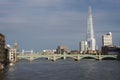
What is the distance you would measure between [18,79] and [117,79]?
96.1 ft

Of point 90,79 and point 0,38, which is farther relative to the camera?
point 0,38

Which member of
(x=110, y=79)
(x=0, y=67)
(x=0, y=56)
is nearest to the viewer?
(x=110, y=79)

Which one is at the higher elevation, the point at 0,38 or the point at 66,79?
the point at 0,38

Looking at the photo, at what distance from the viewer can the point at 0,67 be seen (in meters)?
133

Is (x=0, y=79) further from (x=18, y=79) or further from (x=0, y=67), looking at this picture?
(x=0, y=67)

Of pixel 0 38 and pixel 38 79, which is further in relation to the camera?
pixel 0 38

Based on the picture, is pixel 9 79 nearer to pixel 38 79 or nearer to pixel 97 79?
pixel 38 79

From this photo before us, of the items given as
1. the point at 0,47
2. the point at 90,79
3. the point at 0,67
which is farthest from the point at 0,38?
the point at 90,79

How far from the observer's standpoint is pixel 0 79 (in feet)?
333

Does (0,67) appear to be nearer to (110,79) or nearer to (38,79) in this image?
(38,79)

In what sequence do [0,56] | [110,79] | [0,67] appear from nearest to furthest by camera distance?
[110,79], [0,67], [0,56]

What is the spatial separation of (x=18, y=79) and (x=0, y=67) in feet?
105

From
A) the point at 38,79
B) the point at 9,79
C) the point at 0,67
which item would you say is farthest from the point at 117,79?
the point at 0,67

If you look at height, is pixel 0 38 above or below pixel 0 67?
above
